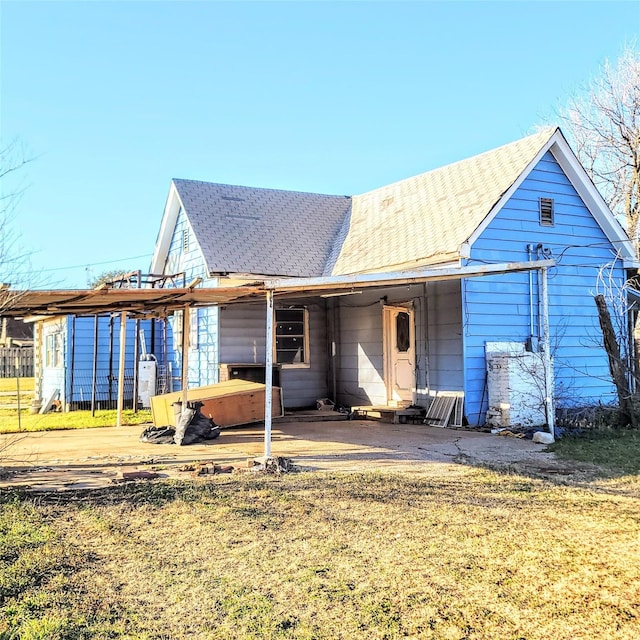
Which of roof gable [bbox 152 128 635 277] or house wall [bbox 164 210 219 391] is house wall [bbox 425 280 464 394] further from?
house wall [bbox 164 210 219 391]

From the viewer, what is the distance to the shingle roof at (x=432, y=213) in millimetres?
12391

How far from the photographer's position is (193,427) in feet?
35.1

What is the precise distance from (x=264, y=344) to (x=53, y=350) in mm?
7776

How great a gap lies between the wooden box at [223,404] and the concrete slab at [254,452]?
28cm

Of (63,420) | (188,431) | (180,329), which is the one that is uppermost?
(180,329)

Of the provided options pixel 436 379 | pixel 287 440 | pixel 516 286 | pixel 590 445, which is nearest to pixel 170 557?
pixel 287 440

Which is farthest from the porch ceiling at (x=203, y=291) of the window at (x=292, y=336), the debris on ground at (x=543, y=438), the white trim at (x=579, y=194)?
the window at (x=292, y=336)

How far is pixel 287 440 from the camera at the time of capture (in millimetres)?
10797

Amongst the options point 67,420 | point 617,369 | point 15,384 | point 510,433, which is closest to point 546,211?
point 617,369

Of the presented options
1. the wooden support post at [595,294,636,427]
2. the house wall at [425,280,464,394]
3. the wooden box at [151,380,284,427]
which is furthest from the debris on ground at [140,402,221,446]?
the wooden support post at [595,294,636,427]

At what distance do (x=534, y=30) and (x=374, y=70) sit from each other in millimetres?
3324

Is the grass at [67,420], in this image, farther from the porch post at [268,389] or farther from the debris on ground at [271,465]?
the debris on ground at [271,465]

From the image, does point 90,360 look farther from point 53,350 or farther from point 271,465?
point 271,465

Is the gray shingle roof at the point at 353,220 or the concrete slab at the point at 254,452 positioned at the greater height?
the gray shingle roof at the point at 353,220
